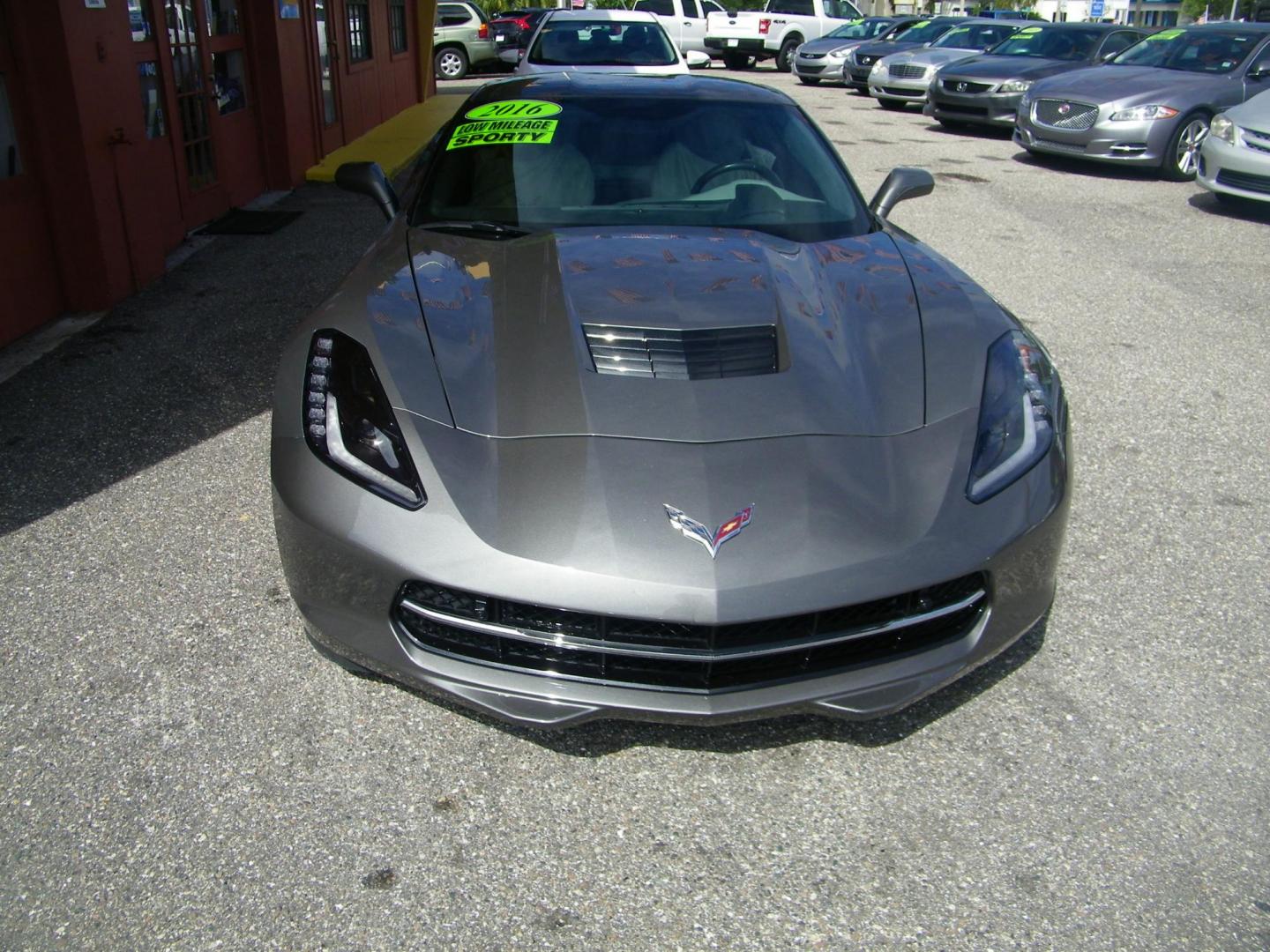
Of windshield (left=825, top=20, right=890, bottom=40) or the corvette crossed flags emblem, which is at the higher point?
the corvette crossed flags emblem

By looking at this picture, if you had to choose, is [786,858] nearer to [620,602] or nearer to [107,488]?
[620,602]

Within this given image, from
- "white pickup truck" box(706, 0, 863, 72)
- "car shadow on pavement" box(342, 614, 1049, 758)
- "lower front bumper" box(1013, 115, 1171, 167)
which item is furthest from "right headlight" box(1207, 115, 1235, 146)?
"white pickup truck" box(706, 0, 863, 72)

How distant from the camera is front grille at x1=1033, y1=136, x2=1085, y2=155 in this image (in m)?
11.0

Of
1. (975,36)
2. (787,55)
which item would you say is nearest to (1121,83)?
(975,36)

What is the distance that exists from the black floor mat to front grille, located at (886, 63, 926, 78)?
11528mm

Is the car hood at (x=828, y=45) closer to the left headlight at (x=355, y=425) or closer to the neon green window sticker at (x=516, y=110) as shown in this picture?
the neon green window sticker at (x=516, y=110)

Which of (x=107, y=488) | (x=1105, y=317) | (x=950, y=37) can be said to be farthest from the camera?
(x=950, y=37)

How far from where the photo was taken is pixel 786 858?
7.39 ft

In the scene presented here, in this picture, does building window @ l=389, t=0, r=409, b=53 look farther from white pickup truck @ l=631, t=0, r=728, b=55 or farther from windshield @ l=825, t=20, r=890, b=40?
windshield @ l=825, t=20, r=890, b=40

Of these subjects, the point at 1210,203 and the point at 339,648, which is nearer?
the point at 339,648

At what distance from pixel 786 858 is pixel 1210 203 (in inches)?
378

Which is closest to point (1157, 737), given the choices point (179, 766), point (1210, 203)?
point (179, 766)

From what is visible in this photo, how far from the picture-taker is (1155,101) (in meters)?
10.7

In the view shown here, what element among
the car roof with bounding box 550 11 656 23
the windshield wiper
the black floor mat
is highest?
the car roof with bounding box 550 11 656 23
